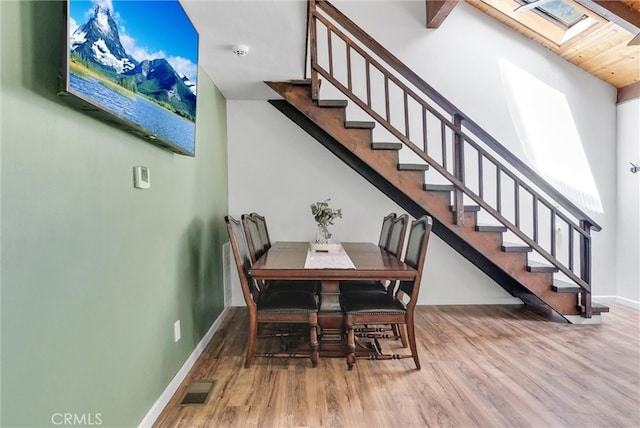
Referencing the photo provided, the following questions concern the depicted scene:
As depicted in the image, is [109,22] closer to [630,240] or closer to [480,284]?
[480,284]

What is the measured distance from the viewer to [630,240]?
12.5 feet

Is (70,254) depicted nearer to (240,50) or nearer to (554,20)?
(240,50)

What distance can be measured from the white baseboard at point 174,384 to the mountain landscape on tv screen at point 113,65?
1.55m

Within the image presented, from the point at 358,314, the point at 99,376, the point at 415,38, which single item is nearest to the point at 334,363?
the point at 358,314

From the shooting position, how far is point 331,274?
2271mm

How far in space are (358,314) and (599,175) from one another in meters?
3.62

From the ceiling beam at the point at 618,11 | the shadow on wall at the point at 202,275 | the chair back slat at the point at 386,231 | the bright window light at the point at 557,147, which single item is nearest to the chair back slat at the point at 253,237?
the shadow on wall at the point at 202,275

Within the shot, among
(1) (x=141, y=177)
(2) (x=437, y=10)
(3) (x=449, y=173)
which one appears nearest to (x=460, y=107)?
(2) (x=437, y=10)

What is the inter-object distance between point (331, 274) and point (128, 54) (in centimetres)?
162

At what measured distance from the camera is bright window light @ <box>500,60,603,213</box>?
3.97m

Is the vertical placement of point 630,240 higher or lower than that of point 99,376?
higher

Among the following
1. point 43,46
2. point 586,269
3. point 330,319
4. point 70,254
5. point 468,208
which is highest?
point 43,46

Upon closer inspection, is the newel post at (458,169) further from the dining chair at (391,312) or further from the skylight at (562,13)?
the skylight at (562,13)

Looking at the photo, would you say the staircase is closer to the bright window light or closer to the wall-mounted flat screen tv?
the bright window light
